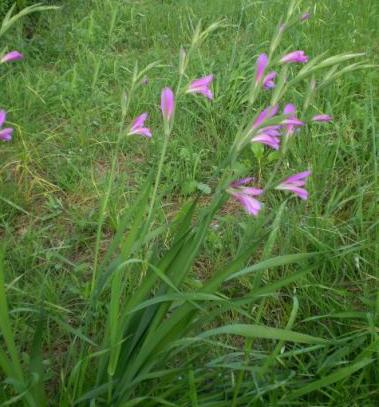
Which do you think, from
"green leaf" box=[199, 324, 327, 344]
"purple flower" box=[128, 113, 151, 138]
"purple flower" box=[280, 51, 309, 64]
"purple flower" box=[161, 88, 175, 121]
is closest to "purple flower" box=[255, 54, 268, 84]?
"purple flower" box=[280, 51, 309, 64]

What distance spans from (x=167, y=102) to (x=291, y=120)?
10.5 inches

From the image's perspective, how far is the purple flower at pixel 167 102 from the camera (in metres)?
1.13

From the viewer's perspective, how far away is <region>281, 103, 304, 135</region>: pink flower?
103cm

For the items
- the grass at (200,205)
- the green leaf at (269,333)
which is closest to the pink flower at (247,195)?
the grass at (200,205)

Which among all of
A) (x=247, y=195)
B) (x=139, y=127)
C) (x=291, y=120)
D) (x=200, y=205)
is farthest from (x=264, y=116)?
(x=200, y=205)

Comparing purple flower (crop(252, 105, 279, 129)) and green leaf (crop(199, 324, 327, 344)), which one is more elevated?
purple flower (crop(252, 105, 279, 129))

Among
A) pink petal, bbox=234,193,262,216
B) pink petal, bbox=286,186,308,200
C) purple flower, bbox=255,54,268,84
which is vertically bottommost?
pink petal, bbox=286,186,308,200

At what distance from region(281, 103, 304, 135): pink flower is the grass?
14cm

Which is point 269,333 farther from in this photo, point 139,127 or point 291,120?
point 139,127

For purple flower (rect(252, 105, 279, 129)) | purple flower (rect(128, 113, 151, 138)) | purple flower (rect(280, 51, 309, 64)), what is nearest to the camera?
purple flower (rect(252, 105, 279, 129))

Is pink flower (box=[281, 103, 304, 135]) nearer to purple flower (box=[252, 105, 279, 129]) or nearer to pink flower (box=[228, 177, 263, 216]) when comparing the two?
purple flower (box=[252, 105, 279, 129])

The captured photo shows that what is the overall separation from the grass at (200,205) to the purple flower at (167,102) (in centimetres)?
21

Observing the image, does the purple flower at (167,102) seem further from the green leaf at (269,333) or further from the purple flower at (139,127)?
the green leaf at (269,333)

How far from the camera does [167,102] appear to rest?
1.13 metres
